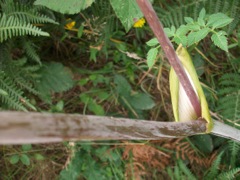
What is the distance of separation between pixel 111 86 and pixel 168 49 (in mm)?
1201

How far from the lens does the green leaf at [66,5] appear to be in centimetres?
152

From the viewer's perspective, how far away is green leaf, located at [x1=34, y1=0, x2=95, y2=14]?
152 centimetres

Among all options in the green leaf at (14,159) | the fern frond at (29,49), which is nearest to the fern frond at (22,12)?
the fern frond at (29,49)

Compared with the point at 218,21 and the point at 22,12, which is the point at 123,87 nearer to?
the point at 22,12

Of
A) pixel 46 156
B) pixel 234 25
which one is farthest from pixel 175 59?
pixel 46 156

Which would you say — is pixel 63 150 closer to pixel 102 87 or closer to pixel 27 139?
pixel 102 87

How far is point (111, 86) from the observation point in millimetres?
2176

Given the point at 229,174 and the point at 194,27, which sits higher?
the point at 194,27

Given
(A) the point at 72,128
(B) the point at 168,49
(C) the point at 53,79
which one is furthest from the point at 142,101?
(A) the point at 72,128

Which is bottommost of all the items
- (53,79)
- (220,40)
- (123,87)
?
(123,87)

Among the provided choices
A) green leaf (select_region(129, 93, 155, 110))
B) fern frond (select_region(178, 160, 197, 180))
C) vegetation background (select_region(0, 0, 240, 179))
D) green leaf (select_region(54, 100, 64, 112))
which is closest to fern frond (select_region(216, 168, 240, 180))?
vegetation background (select_region(0, 0, 240, 179))

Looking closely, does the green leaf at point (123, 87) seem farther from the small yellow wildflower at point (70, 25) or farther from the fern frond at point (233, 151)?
the fern frond at point (233, 151)

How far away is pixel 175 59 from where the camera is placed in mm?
1036

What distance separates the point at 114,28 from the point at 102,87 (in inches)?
14.9
